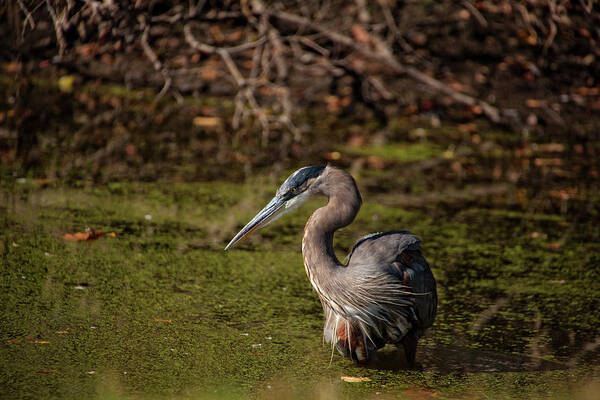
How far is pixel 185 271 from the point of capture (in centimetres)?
484

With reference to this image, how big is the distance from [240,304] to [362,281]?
96cm

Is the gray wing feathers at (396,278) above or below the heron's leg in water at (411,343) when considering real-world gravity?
above

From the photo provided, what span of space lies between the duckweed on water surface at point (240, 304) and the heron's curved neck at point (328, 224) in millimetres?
450

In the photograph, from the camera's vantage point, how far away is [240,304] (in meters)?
4.44

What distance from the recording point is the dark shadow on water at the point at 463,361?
12.6ft

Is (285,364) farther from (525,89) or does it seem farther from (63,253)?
(525,89)

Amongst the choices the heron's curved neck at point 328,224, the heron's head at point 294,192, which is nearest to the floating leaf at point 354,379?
the heron's curved neck at point 328,224

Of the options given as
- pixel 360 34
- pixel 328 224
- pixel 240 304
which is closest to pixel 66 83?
pixel 360 34

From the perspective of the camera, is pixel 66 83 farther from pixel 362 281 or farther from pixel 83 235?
pixel 362 281

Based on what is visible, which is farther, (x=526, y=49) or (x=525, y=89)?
(x=526, y=49)

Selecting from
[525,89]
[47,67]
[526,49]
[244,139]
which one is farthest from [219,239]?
[526,49]

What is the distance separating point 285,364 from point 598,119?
6.59m

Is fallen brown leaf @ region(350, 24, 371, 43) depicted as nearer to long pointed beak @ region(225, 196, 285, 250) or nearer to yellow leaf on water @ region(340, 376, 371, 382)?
long pointed beak @ region(225, 196, 285, 250)

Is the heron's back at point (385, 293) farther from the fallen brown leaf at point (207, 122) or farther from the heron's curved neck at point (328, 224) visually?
the fallen brown leaf at point (207, 122)
